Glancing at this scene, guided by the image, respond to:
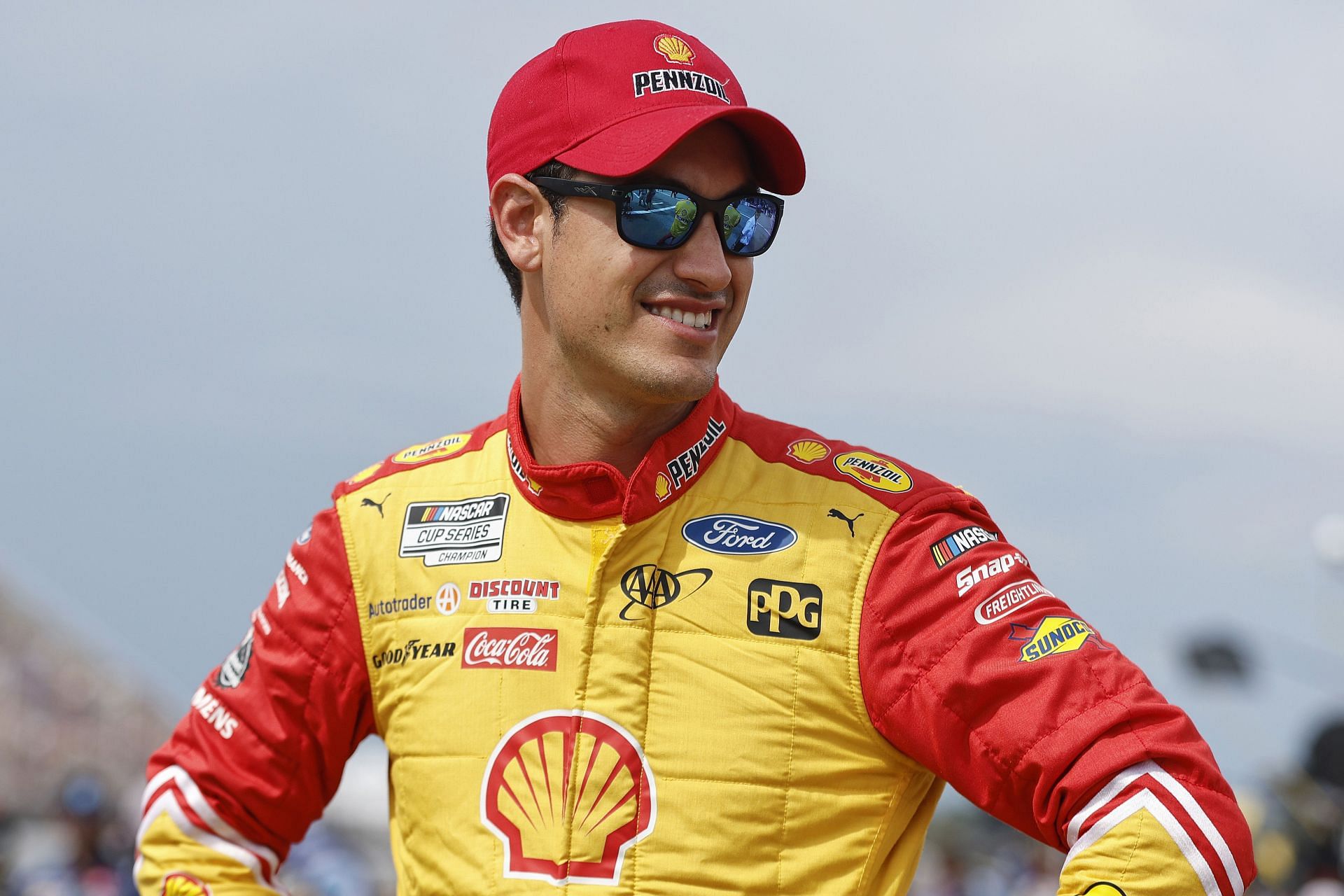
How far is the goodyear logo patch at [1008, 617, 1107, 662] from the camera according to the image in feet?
7.20

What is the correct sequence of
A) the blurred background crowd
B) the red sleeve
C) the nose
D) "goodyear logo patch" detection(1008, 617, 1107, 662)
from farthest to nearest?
1. the blurred background crowd
2. the nose
3. "goodyear logo patch" detection(1008, 617, 1107, 662)
4. the red sleeve

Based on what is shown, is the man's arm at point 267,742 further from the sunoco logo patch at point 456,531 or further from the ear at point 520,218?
the ear at point 520,218

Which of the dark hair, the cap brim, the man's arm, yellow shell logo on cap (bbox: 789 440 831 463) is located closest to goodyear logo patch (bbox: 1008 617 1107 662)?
yellow shell logo on cap (bbox: 789 440 831 463)

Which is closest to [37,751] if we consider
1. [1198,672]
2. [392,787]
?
[1198,672]

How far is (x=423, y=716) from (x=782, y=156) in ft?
3.61

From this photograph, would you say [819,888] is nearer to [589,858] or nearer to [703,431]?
[589,858]

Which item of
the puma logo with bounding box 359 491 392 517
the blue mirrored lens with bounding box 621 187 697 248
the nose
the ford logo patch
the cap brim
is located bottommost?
the puma logo with bounding box 359 491 392 517

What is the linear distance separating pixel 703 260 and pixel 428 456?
2.40 feet

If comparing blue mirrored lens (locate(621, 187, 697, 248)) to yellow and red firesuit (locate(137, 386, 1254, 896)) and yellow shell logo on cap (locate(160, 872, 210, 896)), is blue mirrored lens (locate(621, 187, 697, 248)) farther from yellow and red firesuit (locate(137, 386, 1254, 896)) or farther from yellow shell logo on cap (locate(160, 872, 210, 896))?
yellow shell logo on cap (locate(160, 872, 210, 896))

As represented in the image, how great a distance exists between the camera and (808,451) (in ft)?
8.68

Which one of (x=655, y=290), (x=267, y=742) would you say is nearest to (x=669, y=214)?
(x=655, y=290)

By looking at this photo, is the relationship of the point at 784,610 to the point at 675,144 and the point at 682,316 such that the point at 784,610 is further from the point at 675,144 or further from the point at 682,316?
the point at 675,144

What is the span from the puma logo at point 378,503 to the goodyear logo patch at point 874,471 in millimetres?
807

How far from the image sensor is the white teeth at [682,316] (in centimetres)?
247
